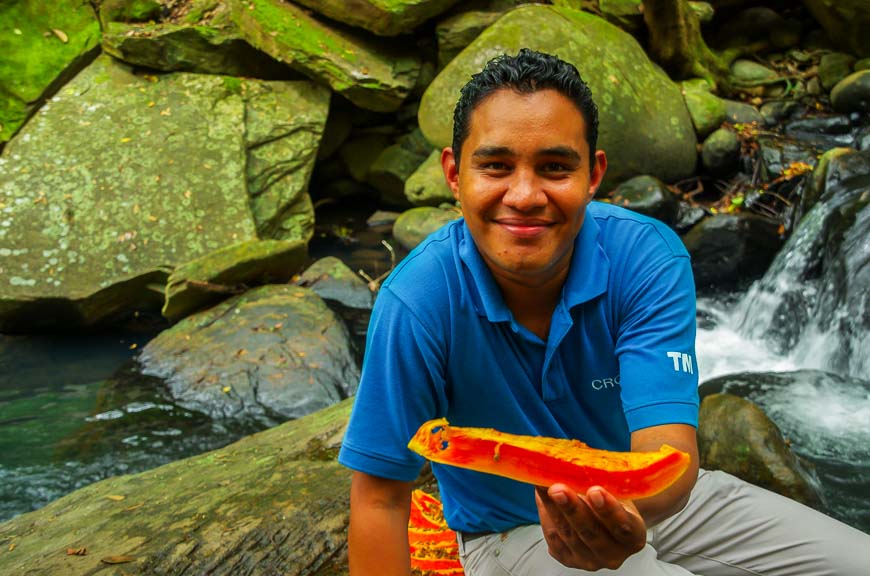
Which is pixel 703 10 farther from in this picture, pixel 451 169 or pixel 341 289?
pixel 451 169

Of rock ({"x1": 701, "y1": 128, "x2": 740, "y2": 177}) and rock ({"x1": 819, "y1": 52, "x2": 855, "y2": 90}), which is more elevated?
rock ({"x1": 819, "y1": 52, "x2": 855, "y2": 90})

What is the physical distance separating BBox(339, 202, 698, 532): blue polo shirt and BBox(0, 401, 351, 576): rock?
0.84 m

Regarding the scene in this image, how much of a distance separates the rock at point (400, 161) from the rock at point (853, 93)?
516 centimetres

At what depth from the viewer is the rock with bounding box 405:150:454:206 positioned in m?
8.39

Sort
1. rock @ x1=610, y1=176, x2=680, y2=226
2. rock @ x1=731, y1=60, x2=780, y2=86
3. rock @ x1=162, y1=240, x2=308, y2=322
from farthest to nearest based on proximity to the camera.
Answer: rock @ x1=731, y1=60, x2=780, y2=86 → rock @ x1=610, y1=176, x2=680, y2=226 → rock @ x1=162, y1=240, x2=308, y2=322

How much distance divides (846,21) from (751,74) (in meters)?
1.27

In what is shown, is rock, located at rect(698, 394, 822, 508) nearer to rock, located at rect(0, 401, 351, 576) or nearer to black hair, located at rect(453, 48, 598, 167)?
rock, located at rect(0, 401, 351, 576)

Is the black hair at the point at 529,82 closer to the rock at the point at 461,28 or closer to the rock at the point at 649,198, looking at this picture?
the rock at the point at 649,198

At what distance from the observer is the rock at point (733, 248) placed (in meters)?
7.01

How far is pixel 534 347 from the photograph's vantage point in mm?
1906

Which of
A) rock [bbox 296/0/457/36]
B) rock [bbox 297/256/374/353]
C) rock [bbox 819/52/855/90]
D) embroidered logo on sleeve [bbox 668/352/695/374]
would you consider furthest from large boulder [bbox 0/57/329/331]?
rock [bbox 819/52/855/90]

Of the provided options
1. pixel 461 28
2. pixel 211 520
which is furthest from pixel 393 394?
pixel 461 28

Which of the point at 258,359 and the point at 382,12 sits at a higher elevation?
the point at 382,12

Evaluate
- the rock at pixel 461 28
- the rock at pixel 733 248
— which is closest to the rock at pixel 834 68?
the rock at pixel 733 248
